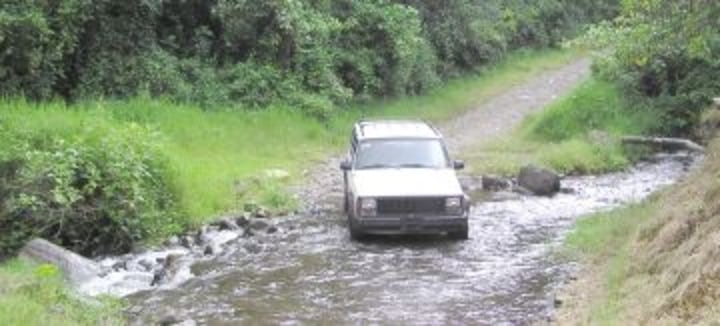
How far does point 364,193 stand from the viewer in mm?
15500

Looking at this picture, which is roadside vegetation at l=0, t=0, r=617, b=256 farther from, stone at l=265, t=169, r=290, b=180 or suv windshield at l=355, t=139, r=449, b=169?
suv windshield at l=355, t=139, r=449, b=169

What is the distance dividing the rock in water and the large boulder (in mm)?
9943

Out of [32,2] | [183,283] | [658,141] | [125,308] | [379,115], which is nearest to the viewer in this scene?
[125,308]

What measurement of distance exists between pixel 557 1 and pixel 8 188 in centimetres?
3795

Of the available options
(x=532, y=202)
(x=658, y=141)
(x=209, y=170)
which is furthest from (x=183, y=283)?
(x=658, y=141)

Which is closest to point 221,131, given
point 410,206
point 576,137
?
point 410,206

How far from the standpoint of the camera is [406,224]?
15469mm

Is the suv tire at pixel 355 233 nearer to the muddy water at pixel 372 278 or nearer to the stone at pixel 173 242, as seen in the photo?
the muddy water at pixel 372 278

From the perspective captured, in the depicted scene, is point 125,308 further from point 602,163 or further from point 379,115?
point 379,115

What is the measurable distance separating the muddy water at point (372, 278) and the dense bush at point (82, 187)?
1.50 m

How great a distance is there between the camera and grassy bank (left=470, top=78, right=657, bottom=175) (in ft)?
76.5

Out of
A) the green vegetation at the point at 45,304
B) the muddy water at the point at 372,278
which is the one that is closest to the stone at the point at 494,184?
the muddy water at the point at 372,278

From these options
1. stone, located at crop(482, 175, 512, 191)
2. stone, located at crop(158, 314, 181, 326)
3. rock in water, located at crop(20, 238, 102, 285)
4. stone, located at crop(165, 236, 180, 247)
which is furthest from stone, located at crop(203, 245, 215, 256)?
stone, located at crop(482, 175, 512, 191)

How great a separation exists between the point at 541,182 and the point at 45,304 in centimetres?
1202
